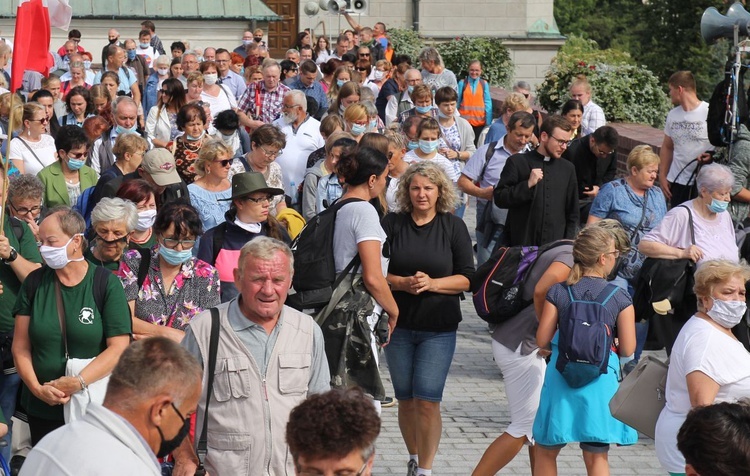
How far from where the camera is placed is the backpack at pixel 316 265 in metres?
6.93

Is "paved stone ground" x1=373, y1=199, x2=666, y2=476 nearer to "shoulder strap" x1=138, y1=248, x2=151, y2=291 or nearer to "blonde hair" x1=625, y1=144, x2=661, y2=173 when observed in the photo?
"blonde hair" x1=625, y1=144, x2=661, y2=173

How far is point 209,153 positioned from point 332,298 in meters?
2.64

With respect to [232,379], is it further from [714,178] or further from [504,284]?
[714,178]

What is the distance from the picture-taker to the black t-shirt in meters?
7.58

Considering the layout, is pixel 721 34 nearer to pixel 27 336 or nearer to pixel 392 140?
pixel 392 140

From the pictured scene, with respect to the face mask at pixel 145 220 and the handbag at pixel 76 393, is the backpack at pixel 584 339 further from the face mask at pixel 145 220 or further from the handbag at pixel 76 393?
the face mask at pixel 145 220

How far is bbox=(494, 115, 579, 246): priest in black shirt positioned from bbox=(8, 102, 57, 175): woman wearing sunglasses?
413cm

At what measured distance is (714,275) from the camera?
21.4 feet

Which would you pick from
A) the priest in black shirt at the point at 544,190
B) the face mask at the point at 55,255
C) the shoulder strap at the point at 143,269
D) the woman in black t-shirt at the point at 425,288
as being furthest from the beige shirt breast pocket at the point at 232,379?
the priest in black shirt at the point at 544,190

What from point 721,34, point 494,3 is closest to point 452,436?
point 721,34

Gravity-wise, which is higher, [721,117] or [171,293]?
Answer: [721,117]

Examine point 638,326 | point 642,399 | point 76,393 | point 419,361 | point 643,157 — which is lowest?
point 638,326

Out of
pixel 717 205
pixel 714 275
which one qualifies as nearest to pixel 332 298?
pixel 714 275

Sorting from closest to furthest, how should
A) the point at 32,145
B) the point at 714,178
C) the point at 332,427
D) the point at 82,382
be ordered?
the point at 332,427 < the point at 82,382 < the point at 714,178 < the point at 32,145
